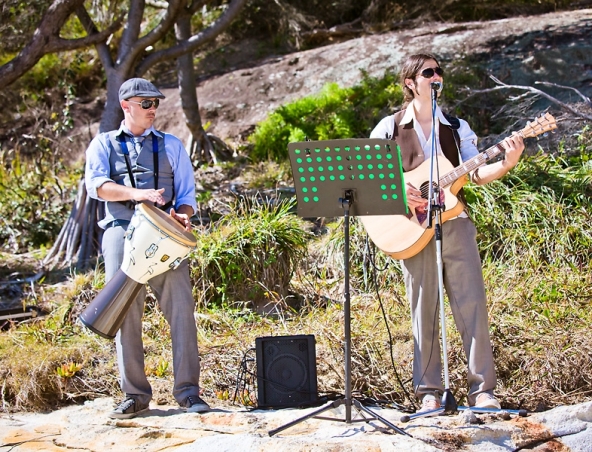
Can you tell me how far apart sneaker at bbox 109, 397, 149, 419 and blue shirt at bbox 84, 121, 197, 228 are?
42.9 inches

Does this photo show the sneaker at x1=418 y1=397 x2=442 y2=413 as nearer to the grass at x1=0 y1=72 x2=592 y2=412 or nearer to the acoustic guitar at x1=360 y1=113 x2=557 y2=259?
the grass at x1=0 y1=72 x2=592 y2=412

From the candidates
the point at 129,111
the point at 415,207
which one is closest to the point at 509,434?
the point at 415,207

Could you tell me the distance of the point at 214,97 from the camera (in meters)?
11.9

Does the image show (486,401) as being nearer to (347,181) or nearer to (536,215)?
(347,181)

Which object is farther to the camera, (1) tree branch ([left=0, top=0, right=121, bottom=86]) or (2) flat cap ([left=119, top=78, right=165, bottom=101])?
(1) tree branch ([left=0, top=0, right=121, bottom=86])

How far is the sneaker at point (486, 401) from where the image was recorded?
4773 mm

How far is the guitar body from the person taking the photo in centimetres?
491

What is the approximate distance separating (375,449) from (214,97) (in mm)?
8290

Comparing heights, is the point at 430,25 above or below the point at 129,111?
above

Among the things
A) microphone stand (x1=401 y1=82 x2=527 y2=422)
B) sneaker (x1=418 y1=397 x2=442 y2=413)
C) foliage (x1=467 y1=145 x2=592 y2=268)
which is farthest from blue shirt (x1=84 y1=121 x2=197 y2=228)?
foliage (x1=467 y1=145 x2=592 y2=268)

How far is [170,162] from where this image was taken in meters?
5.36

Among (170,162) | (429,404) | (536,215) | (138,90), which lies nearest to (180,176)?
(170,162)

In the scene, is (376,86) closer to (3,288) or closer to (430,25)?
(430,25)

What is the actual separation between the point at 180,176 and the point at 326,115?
16.3 feet
